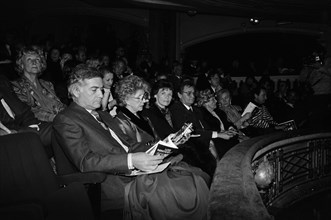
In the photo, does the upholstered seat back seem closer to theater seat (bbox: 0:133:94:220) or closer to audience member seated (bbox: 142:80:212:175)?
theater seat (bbox: 0:133:94:220)

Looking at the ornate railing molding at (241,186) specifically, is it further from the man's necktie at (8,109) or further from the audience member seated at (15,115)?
the man's necktie at (8,109)

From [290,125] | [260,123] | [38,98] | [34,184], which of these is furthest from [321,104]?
[34,184]

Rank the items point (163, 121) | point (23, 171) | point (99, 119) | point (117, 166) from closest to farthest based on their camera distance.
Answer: point (23, 171) < point (117, 166) < point (99, 119) < point (163, 121)

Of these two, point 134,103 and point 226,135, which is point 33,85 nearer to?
point 134,103

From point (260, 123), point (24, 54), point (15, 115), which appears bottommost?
point (260, 123)

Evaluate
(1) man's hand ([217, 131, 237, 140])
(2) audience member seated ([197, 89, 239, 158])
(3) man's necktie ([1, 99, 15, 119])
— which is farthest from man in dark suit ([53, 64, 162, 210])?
(2) audience member seated ([197, 89, 239, 158])

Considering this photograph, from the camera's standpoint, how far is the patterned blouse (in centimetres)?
356

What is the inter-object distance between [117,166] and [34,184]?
0.54 meters

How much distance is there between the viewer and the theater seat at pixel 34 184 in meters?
2.20

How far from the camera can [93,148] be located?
8.86 ft

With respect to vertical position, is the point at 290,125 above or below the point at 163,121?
below

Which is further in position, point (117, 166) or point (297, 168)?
point (297, 168)

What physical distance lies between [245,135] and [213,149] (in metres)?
1.04

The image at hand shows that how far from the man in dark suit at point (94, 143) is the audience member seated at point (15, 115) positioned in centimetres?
48
